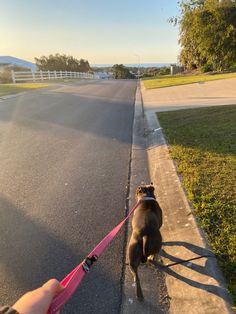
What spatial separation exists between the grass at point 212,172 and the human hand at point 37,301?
1.69 meters

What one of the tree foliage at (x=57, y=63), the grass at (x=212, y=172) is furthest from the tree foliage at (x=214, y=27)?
the tree foliage at (x=57, y=63)

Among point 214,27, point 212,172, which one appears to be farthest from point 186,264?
point 214,27

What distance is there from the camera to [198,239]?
3275mm

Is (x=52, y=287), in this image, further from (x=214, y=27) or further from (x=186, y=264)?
(x=214, y=27)

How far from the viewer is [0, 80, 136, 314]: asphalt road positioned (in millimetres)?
2932

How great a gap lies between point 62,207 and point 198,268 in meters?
2.17

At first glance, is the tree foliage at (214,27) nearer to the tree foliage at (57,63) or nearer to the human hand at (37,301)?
the human hand at (37,301)

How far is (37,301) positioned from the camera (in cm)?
138

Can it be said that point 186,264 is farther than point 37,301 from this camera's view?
Yes

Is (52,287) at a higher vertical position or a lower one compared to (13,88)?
higher

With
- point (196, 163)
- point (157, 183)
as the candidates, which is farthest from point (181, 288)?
point (196, 163)

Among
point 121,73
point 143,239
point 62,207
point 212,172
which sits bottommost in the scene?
point 121,73

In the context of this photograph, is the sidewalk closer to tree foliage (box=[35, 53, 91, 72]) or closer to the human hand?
the human hand

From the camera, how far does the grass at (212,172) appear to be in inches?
124
